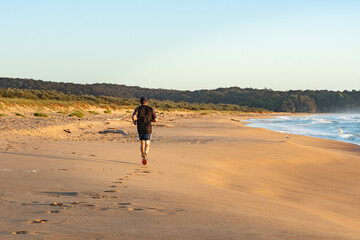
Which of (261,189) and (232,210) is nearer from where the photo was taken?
(232,210)

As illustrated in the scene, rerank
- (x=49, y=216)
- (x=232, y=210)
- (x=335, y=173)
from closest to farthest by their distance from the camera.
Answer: (x=49, y=216), (x=232, y=210), (x=335, y=173)

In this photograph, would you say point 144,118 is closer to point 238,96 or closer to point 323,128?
point 323,128

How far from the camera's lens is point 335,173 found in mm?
11398

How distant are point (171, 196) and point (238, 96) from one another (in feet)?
579

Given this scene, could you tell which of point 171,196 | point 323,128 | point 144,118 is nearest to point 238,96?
point 323,128

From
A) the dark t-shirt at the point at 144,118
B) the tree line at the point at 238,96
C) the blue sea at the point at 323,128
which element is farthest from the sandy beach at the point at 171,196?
the tree line at the point at 238,96

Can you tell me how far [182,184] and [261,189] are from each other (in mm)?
2053

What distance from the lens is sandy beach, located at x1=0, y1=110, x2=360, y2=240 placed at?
3.76 meters

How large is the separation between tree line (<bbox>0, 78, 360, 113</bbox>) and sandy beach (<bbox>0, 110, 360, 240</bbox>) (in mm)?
109044

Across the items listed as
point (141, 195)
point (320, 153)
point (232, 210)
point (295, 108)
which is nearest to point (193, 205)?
point (232, 210)

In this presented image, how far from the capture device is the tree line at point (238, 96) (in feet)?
399

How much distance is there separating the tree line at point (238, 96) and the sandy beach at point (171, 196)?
10904 cm

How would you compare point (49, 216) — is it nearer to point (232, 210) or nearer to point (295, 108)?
point (232, 210)

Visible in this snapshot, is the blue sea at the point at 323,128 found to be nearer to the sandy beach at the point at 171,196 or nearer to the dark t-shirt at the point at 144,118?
the sandy beach at the point at 171,196
